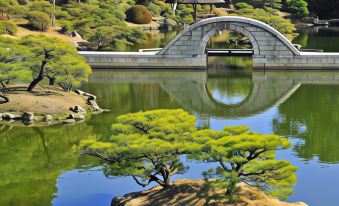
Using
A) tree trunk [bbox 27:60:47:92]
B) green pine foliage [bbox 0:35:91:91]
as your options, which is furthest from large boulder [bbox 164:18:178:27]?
tree trunk [bbox 27:60:47:92]

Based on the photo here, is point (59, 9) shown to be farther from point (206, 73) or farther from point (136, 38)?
point (206, 73)

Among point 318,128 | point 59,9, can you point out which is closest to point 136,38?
point 59,9

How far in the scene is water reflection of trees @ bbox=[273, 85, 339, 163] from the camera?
86.0 ft

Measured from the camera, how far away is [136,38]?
62594 mm

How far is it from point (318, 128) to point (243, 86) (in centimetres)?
1362

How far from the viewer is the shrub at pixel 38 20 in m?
62.5

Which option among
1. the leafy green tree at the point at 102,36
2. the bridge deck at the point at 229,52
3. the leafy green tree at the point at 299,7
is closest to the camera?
the bridge deck at the point at 229,52

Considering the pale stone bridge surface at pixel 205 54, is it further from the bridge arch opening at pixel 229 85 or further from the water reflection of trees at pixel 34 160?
the water reflection of trees at pixel 34 160

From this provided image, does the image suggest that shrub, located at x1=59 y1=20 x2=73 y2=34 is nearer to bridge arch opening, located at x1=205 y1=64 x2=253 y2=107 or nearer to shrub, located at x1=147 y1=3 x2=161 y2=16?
bridge arch opening, located at x1=205 y1=64 x2=253 y2=107

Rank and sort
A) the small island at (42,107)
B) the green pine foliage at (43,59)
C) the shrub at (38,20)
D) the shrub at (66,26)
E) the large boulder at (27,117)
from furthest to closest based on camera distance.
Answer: the shrub at (38,20) < the shrub at (66,26) < the green pine foliage at (43,59) < the small island at (42,107) < the large boulder at (27,117)

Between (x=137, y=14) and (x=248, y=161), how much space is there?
66863 millimetres

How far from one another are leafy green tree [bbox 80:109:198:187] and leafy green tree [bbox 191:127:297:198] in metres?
0.79

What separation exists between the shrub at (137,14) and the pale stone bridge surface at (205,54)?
3311 centimetres

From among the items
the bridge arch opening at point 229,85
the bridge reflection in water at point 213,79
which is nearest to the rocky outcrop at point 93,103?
the bridge reflection in water at point 213,79
